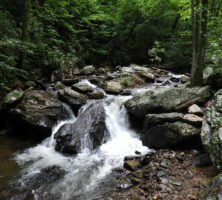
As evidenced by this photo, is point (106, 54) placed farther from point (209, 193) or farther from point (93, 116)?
point (209, 193)

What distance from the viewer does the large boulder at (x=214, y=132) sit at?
169 inches

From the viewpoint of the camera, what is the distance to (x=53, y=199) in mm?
4375

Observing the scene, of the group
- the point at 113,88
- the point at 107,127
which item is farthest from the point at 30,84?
the point at 107,127

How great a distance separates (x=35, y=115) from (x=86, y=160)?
10.0 ft

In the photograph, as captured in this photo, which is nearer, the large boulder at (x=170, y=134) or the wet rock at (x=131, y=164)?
the wet rock at (x=131, y=164)

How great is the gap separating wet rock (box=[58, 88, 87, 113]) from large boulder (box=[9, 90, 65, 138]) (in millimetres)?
585

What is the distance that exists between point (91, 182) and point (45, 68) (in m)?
9.05

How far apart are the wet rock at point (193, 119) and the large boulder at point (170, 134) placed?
14 centimetres

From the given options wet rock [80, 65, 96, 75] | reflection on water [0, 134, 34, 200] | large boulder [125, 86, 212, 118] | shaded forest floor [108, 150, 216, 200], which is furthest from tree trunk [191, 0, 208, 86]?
wet rock [80, 65, 96, 75]

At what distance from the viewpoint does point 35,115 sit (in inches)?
297

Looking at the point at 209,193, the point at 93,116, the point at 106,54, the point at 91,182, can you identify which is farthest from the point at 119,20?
the point at 209,193

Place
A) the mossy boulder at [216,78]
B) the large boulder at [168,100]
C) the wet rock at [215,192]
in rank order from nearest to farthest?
the wet rock at [215,192] → the large boulder at [168,100] → the mossy boulder at [216,78]

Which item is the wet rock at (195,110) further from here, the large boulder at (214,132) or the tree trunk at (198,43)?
the tree trunk at (198,43)

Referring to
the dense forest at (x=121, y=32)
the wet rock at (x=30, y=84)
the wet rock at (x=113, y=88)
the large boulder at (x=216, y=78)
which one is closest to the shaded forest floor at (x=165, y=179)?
the large boulder at (x=216, y=78)
